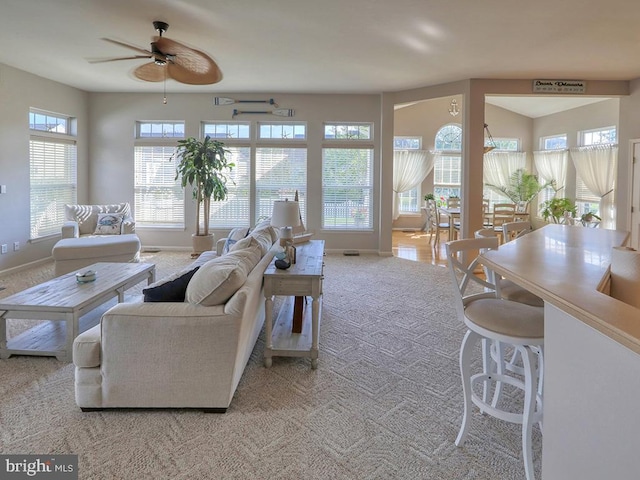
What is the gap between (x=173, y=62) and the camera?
4219mm

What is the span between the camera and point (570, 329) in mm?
1326

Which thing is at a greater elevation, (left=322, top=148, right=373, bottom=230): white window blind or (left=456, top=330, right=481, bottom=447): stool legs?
(left=322, top=148, right=373, bottom=230): white window blind

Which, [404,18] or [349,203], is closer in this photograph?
[404,18]

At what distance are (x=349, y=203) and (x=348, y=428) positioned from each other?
563 centimetres

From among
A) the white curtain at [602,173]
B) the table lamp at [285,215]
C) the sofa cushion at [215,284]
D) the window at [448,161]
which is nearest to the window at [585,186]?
the white curtain at [602,173]

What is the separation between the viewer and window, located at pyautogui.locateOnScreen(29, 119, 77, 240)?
6.22 metres

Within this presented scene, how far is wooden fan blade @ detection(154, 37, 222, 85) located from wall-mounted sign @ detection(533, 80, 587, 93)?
14.7ft

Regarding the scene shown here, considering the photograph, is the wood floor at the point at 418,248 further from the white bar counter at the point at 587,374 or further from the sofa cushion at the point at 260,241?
the white bar counter at the point at 587,374

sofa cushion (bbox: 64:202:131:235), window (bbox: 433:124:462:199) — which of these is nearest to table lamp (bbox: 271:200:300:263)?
sofa cushion (bbox: 64:202:131:235)

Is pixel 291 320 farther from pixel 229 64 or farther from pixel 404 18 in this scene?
pixel 229 64

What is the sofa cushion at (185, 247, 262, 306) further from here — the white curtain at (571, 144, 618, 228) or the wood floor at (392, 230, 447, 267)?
the white curtain at (571, 144, 618, 228)

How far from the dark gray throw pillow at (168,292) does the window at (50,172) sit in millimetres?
4978

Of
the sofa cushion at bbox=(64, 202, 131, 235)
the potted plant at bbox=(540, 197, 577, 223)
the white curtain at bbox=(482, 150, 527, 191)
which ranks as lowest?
the sofa cushion at bbox=(64, 202, 131, 235)

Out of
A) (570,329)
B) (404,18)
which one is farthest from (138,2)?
(570,329)
